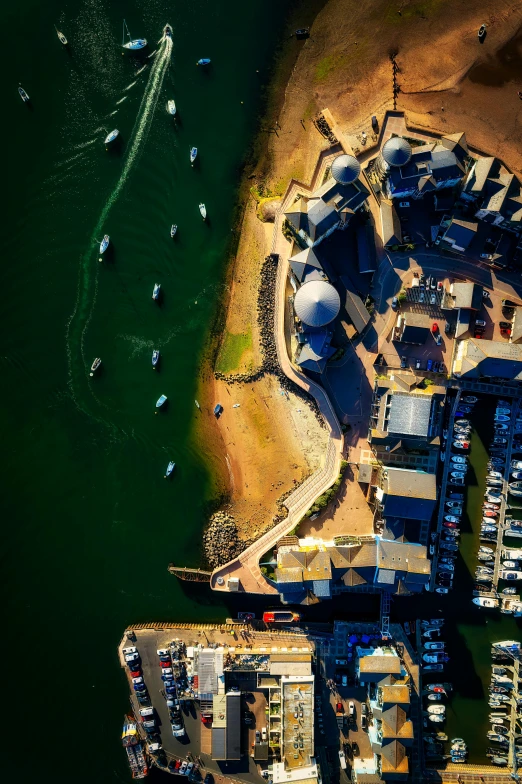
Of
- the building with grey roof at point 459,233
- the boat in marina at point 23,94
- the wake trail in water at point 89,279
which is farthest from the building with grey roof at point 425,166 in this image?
the boat in marina at point 23,94

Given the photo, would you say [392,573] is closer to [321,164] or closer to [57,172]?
[321,164]

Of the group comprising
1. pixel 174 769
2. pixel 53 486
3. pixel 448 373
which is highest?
pixel 448 373

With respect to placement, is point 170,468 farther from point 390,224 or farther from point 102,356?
point 390,224

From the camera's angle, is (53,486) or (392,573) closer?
(392,573)

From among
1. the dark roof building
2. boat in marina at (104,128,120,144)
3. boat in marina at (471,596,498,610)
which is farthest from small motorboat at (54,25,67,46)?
boat in marina at (471,596,498,610)

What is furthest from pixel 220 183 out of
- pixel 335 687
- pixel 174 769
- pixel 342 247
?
pixel 174 769

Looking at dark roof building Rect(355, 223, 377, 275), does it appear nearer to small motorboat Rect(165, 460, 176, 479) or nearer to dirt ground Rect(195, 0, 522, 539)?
dirt ground Rect(195, 0, 522, 539)

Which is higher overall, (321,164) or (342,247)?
(321,164)
